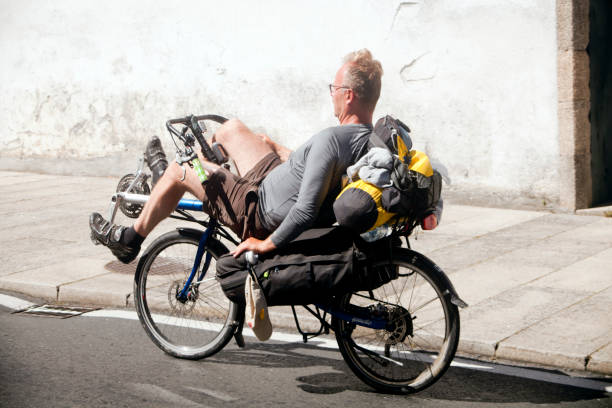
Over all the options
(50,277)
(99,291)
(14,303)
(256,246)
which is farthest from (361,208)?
(50,277)

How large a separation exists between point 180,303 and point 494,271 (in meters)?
2.82

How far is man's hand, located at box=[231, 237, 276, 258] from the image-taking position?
4246 mm

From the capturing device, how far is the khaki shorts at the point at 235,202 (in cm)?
454

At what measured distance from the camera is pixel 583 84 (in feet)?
30.2

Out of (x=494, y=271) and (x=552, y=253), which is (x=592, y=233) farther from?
(x=494, y=271)

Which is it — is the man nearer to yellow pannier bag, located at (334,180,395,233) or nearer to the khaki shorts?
the khaki shorts

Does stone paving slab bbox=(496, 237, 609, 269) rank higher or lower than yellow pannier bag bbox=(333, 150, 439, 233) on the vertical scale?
lower

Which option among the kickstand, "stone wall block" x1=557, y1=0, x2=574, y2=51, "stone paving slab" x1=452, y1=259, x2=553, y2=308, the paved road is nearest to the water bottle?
the paved road

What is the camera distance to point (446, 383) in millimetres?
4426

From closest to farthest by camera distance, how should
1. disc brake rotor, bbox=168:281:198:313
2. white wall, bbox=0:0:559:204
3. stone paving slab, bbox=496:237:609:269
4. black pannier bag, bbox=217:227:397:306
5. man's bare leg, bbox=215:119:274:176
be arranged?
black pannier bag, bbox=217:227:397:306 → disc brake rotor, bbox=168:281:198:313 → man's bare leg, bbox=215:119:274:176 → stone paving slab, bbox=496:237:609:269 → white wall, bbox=0:0:559:204

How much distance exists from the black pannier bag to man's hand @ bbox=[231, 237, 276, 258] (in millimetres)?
52

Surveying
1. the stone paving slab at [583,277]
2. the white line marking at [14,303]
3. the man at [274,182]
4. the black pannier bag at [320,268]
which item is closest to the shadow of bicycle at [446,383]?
the black pannier bag at [320,268]

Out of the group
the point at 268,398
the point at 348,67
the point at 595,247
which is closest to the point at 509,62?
the point at 595,247

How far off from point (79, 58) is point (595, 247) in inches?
331
